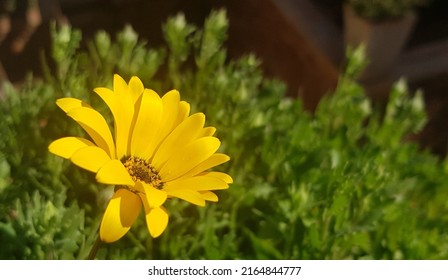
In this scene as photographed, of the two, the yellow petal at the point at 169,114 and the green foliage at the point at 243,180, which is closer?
the yellow petal at the point at 169,114

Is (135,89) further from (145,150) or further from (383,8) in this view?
(383,8)

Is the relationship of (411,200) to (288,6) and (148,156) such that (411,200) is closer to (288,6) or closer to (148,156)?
(148,156)

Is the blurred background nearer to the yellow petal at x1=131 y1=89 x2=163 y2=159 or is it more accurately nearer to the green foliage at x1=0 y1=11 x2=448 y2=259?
the green foliage at x1=0 y1=11 x2=448 y2=259

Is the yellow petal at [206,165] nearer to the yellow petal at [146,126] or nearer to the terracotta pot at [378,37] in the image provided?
the yellow petal at [146,126]

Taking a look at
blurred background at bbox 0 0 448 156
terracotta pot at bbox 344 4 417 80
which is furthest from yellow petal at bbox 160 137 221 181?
terracotta pot at bbox 344 4 417 80

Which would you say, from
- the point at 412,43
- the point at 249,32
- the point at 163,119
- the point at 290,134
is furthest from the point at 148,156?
the point at 412,43

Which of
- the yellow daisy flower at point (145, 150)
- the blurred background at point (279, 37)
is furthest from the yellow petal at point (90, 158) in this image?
the blurred background at point (279, 37)
